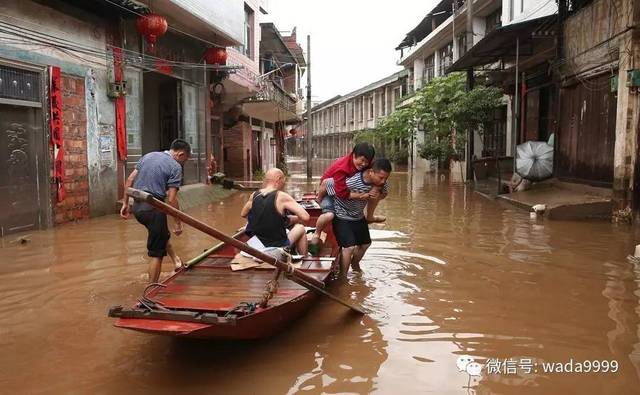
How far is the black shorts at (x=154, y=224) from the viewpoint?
19.1 ft

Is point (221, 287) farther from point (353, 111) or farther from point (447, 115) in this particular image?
point (353, 111)

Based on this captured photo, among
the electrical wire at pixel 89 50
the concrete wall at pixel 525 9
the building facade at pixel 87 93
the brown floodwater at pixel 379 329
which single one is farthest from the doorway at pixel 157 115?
the concrete wall at pixel 525 9

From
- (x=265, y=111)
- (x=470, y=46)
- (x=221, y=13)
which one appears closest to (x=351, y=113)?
(x=265, y=111)

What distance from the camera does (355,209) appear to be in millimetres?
6312

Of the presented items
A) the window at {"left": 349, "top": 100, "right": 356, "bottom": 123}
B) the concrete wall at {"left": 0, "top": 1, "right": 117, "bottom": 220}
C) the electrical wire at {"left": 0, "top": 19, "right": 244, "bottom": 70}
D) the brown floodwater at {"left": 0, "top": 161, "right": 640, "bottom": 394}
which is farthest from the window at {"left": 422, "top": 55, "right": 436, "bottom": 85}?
the brown floodwater at {"left": 0, "top": 161, "right": 640, "bottom": 394}

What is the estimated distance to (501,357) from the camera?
14.1ft

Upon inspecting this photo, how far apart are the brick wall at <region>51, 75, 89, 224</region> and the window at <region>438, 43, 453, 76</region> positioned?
69.6ft

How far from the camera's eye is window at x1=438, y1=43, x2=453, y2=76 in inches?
1113

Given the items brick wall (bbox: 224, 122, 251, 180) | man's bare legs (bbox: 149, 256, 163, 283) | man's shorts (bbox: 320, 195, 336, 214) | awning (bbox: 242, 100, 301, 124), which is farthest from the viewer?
brick wall (bbox: 224, 122, 251, 180)

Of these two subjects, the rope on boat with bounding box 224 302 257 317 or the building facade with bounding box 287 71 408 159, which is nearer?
the rope on boat with bounding box 224 302 257 317

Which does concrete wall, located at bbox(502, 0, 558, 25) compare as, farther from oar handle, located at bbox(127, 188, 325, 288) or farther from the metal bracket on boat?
the metal bracket on boat

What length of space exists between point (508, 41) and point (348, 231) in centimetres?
1105

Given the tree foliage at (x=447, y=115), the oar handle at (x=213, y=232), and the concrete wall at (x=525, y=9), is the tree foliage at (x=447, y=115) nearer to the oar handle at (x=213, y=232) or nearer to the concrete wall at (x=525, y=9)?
the concrete wall at (x=525, y=9)

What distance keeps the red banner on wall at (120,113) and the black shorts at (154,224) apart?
6.65m
